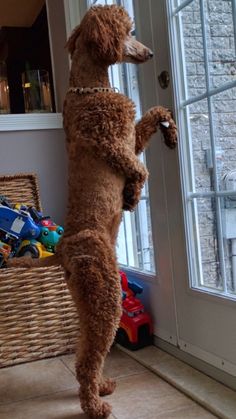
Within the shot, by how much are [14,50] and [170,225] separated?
204 centimetres

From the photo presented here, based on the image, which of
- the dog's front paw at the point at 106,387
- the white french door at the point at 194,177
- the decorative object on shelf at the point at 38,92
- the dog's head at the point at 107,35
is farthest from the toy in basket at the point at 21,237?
the decorative object on shelf at the point at 38,92

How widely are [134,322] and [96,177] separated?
0.64 meters

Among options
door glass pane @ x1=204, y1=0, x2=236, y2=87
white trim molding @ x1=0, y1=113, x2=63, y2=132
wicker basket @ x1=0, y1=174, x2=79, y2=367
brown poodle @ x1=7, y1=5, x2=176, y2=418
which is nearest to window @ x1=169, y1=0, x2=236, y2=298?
door glass pane @ x1=204, y1=0, x2=236, y2=87

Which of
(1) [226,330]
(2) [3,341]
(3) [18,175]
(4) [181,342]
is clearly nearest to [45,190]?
(3) [18,175]

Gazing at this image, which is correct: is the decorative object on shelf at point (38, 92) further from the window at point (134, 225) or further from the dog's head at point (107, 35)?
the dog's head at point (107, 35)

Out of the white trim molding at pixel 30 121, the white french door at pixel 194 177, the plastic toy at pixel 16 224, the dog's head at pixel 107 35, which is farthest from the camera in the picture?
the white trim molding at pixel 30 121

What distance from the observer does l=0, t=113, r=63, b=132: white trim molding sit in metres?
2.30

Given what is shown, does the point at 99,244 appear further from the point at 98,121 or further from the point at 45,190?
the point at 45,190

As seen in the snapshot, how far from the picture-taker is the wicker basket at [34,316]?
A: 5.48 feet

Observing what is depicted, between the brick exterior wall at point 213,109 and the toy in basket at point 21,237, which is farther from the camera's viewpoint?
the toy in basket at point 21,237

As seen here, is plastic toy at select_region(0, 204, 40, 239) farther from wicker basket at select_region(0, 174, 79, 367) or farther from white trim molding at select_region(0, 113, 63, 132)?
white trim molding at select_region(0, 113, 63, 132)

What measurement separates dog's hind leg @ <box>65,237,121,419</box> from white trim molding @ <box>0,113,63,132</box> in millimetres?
1256

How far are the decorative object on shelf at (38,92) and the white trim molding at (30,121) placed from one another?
13cm

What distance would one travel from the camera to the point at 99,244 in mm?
1233
